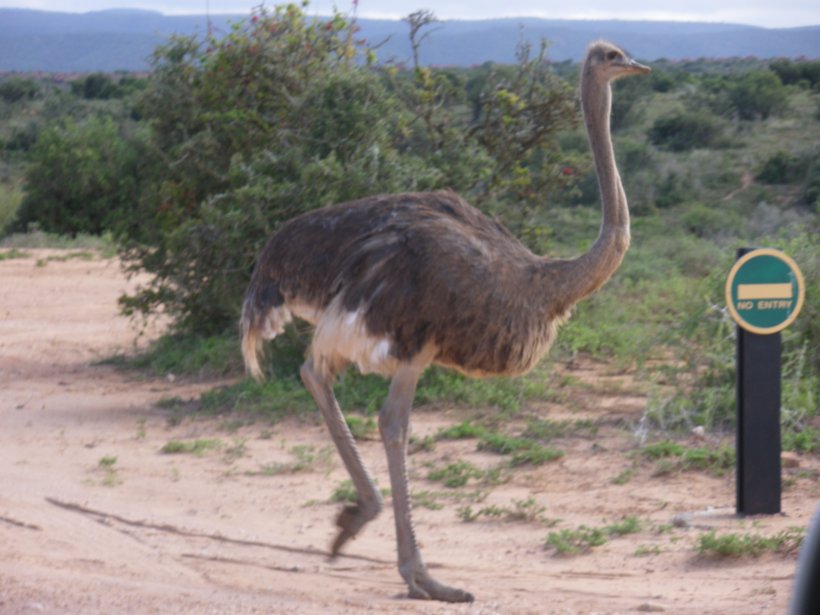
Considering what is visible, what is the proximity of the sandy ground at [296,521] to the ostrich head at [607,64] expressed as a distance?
1889 mm

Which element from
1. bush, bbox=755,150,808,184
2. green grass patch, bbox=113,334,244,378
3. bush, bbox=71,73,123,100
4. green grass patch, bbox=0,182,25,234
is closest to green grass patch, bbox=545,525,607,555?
green grass patch, bbox=113,334,244,378

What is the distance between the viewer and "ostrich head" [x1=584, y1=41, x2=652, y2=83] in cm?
517

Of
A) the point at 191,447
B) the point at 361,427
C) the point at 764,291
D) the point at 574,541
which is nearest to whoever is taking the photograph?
the point at 574,541

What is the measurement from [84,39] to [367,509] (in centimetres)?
9742

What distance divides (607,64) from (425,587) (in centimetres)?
224

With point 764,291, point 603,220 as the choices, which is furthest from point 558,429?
point 603,220

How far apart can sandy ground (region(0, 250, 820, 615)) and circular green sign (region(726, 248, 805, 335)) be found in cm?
84

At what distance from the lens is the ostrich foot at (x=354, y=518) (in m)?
4.70

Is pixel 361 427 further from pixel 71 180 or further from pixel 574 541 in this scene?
pixel 71 180

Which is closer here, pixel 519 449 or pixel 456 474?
pixel 456 474

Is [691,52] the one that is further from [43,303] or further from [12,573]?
[12,573]

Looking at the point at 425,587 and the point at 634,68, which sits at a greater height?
the point at 634,68

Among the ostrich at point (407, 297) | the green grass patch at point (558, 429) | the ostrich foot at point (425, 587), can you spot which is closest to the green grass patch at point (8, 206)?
the green grass patch at point (558, 429)

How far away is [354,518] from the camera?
471 centimetres
